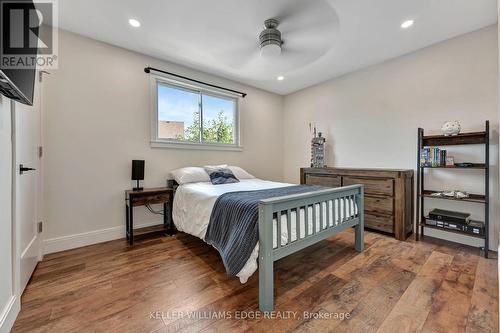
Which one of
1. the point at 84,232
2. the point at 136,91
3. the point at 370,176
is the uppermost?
the point at 136,91

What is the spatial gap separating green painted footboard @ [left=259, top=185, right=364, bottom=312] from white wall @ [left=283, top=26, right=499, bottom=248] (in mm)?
1329

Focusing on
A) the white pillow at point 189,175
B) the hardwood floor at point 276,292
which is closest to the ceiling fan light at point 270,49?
the white pillow at point 189,175

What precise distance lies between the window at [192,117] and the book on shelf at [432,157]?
2802mm

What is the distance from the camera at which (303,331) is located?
1.27 m

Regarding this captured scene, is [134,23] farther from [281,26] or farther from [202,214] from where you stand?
[202,214]

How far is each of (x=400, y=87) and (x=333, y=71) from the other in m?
1.04

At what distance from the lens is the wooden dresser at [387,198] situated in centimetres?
270

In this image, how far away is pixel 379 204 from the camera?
290 cm

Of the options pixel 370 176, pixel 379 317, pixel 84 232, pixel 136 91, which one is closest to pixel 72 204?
pixel 84 232

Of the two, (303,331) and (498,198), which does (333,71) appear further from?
(303,331)

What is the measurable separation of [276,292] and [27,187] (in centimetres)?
228

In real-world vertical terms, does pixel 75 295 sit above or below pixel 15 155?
below

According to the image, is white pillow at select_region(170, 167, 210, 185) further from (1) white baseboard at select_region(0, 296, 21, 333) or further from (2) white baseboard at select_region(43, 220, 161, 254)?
(1) white baseboard at select_region(0, 296, 21, 333)

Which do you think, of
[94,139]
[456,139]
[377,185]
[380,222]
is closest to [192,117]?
[94,139]
